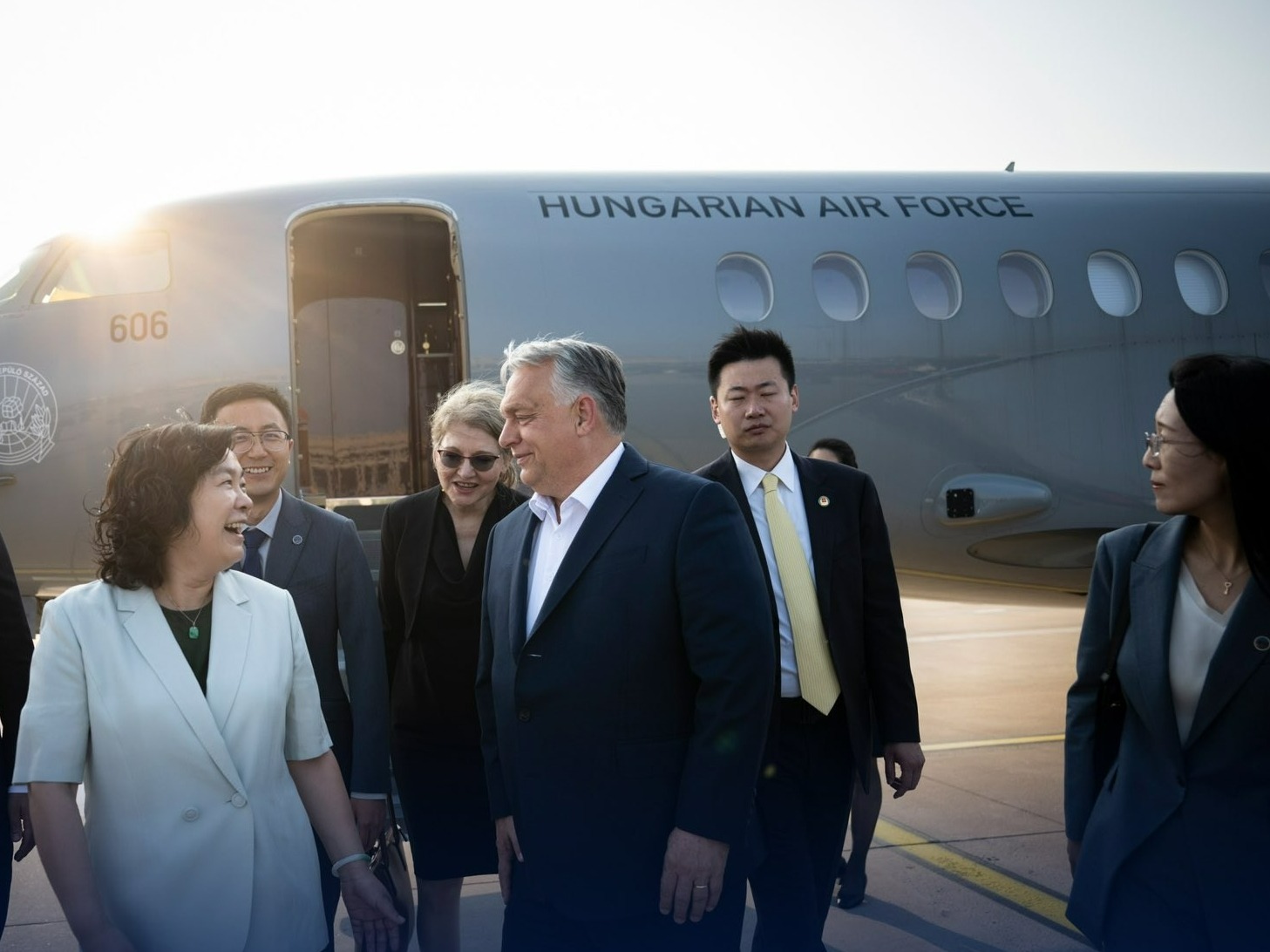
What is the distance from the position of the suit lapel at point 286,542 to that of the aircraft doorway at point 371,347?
16.9ft

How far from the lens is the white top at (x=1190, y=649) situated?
7.82 ft

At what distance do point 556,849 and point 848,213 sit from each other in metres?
5.79

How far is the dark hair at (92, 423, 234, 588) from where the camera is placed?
232cm

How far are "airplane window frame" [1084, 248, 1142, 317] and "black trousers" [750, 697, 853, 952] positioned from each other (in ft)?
17.3

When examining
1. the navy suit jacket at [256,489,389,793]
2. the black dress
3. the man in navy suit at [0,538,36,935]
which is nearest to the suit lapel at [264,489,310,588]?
the navy suit jacket at [256,489,389,793]

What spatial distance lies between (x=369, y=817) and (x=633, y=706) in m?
0.99

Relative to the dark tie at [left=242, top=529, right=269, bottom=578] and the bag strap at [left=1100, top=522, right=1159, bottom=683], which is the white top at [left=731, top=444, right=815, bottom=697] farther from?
the dark tie at [left=242, top=529, right=269, bottom=578]

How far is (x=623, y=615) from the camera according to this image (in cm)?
242

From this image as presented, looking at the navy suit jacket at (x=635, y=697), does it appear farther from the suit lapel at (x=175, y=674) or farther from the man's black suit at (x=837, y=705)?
the man's black suit at (x=837, y=705)

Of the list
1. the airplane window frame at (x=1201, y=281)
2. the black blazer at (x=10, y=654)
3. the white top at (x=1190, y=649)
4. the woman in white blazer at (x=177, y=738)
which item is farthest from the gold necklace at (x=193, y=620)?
the airplane window frame at (x=1201, y=281)

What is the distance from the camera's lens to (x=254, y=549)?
319cm

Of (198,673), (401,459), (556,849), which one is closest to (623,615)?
(556,849)

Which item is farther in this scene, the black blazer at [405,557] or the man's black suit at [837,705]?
the black blazer at [405,557]

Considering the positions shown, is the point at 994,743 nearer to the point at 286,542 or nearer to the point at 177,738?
the point at 286,542
